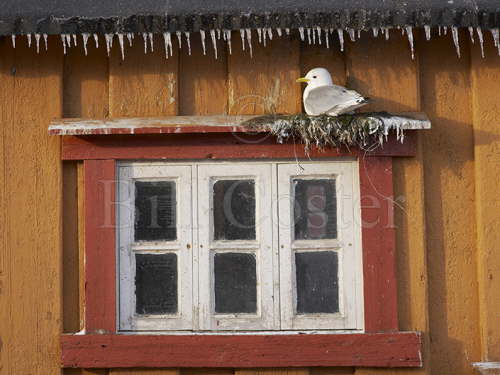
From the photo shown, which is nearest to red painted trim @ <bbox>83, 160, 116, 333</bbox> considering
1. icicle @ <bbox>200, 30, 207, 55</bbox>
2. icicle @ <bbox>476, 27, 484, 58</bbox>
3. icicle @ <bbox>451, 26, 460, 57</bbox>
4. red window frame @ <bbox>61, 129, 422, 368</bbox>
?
red window frame @ <bbox>61, 129, 422, 368</bbox>

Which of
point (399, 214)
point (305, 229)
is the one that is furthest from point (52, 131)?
point (399, 214)

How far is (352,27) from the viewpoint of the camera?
151 inches

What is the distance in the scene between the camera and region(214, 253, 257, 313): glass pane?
161 inches

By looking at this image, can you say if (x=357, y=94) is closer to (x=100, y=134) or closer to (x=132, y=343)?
(x=100, y=134)

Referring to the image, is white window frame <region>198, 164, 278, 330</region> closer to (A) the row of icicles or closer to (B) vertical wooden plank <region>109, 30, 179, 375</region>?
(B) vertical wooden plank <region>109, 30, 179, 375</region>

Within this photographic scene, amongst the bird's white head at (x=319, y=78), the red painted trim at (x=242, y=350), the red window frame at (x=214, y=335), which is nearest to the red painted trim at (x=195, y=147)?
the red window frame at (x=214, y=335)

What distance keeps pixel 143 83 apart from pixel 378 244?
1.62m

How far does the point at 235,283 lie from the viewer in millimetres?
4105

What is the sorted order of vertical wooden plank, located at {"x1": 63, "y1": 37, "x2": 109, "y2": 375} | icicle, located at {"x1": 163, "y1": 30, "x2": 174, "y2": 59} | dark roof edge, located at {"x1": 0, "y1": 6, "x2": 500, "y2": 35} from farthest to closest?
1. vertical wooden plank, located at {"x1": 63, "y1": 37, "x2": 109, "y2": 375}
2. icicle, located at {"x1": 163, "y1": 30, "x2": 174, "y2": 59}
3. dark roof edge, located at {"x1": 0, "y1": 6, "x2": 500, "y2": 35}

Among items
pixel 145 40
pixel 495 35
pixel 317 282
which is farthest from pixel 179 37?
pixel 495 35

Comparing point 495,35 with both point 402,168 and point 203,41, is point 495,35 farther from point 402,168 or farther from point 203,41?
point 203,41

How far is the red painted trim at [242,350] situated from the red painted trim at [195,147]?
100 cm

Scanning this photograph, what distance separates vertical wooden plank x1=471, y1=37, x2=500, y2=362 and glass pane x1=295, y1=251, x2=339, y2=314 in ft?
2.65

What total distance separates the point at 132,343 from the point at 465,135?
221cm
